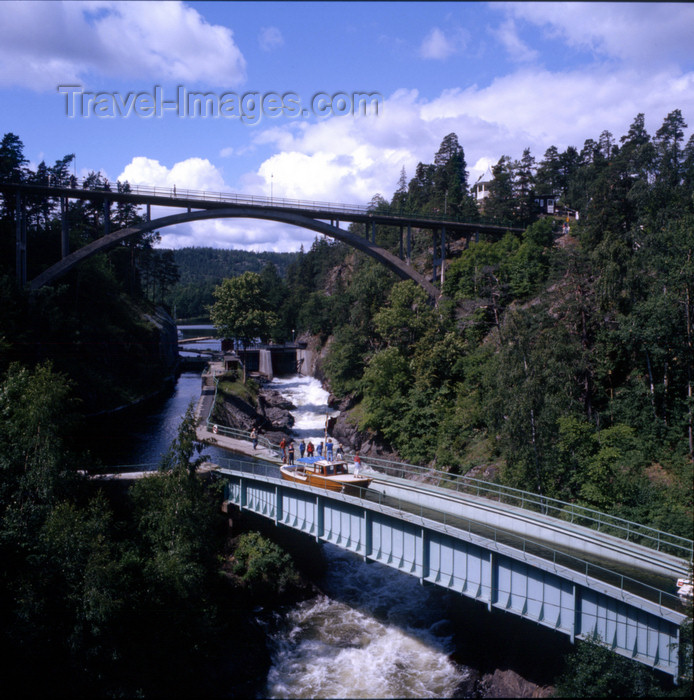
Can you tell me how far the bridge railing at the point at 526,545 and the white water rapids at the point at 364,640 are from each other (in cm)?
458

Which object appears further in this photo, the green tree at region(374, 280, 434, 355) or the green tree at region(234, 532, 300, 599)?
the green tree at region(374, 280, 434, 355)

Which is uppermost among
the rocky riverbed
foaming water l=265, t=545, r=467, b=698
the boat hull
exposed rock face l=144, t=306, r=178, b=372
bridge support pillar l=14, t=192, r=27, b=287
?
bridge support pillar l=14, t=192, r=27, b=287

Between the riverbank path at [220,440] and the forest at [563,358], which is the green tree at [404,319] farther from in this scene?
the riverbank path at [220,440]

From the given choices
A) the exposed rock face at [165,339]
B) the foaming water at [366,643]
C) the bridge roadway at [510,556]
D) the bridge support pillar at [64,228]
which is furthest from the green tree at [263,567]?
the exposed rock face at [165,339]

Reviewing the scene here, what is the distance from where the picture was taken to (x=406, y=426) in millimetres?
33625

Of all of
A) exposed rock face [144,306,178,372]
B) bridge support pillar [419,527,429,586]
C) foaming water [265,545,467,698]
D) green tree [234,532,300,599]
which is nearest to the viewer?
foaming water [265,545,467,698]

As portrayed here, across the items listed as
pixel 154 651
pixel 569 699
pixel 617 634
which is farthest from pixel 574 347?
pixel 154 651

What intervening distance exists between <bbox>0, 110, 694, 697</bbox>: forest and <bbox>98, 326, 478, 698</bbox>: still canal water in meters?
1.48

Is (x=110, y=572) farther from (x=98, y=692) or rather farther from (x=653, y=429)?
(x=653, y=429)

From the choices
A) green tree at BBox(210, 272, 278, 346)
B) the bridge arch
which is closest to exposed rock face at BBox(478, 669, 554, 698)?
the bridge arch

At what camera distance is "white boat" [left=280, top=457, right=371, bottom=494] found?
20.2m

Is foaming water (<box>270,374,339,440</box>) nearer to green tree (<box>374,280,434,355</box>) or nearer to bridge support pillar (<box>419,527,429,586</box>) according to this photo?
green tree (<box>374,280,434,355</box>)

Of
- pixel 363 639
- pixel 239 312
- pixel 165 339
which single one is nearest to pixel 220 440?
pixel 363 639

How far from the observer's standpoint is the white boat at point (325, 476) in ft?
66.2
